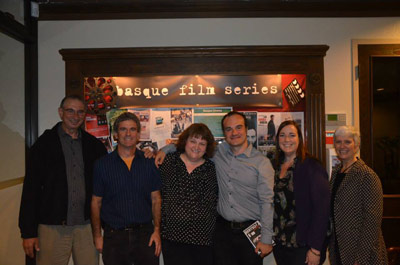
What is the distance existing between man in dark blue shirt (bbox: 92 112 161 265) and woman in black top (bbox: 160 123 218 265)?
11 cm

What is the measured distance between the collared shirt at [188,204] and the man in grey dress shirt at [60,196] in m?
0.75

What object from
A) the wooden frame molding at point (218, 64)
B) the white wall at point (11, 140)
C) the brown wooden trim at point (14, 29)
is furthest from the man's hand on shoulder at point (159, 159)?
the brown wooden trim at point (14, 29)

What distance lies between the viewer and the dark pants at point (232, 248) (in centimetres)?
235

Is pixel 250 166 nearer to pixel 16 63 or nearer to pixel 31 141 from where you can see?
pixel 31 141

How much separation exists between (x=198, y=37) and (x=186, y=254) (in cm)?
227

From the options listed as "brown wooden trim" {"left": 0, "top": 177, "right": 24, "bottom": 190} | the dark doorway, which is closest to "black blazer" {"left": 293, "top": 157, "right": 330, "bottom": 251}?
the dark doorway

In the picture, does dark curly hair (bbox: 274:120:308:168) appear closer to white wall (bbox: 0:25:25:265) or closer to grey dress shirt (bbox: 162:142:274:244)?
grey dress shirt (bbox: 162:142:274:244)

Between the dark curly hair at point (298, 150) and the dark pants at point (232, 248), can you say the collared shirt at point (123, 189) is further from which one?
the dark curly hair at point (298, 150)

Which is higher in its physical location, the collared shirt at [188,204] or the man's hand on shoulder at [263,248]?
the collared shirt at [188,204]

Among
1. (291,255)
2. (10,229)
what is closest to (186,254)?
(291,255)

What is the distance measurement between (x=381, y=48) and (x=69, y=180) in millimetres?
3571

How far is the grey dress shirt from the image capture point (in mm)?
2293

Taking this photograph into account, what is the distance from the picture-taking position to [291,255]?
90.1 inches

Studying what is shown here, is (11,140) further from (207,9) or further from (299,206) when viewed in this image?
(299,206)
